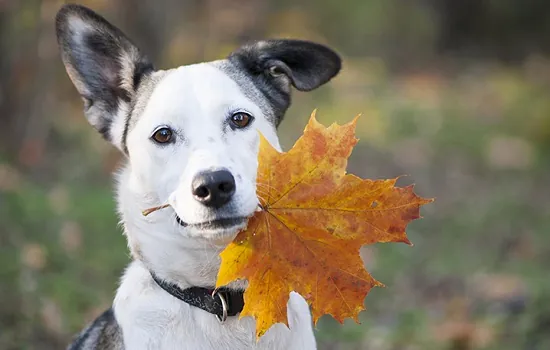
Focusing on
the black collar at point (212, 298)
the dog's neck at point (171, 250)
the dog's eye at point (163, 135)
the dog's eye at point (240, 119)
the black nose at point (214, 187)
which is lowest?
the black collar at point (212, 298)

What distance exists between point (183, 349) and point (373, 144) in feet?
33.2

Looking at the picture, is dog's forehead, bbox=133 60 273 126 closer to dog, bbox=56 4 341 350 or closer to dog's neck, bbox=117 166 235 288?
dog, bbox=56 4 341 350

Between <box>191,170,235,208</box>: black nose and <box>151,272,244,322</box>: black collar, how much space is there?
1.62 ft

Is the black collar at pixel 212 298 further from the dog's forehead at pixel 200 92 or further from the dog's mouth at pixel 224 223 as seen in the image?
the dog's forehead at pixel 200 92

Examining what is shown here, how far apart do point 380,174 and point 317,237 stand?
335 inches

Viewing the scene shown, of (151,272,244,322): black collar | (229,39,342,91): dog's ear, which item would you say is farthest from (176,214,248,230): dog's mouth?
(229,39,342,91): dog's ear

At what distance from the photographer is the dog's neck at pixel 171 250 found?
11.2 ft

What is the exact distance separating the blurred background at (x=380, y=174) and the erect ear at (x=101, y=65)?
2090mm

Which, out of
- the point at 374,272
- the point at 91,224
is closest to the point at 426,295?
the point at 374,272

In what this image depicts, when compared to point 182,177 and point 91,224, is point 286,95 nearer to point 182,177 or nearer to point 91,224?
point 182,177

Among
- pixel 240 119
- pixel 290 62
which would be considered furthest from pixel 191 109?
pixel 290 62

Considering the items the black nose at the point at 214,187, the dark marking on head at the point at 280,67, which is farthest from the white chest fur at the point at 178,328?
the dark marking on head at the point at 280,67

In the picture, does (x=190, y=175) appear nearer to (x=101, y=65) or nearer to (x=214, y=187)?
(x=214, y=187)

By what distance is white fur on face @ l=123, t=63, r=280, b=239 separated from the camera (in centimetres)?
312
